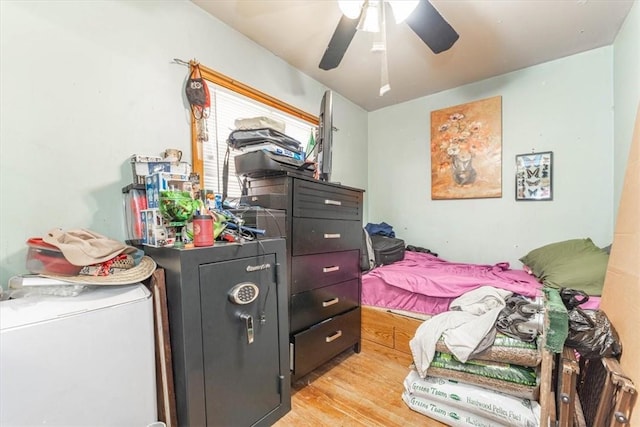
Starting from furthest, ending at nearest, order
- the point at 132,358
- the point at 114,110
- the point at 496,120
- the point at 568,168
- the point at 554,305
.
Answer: the point at 496,120 → the point at 568,168 → the point at 114,110 → the point at 554,305 → the point at 132,358

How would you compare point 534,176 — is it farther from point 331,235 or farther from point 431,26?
point 331,235

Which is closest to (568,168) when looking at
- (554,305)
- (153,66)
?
(554,305)

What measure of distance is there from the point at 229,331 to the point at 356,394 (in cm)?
91

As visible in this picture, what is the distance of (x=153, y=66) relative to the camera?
1.49 meters

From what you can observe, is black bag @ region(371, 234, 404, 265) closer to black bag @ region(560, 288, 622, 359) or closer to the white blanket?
the white blanket

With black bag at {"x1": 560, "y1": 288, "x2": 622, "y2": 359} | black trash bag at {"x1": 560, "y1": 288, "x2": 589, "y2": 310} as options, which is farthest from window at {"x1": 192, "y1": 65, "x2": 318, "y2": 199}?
black trash bag at {"x1": 560, "y1": 288, "x2": 589, "y2": 310}

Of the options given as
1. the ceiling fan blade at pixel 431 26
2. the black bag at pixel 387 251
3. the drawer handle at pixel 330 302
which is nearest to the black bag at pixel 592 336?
the drawer handle at pixel 330 302

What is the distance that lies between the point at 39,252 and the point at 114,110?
756 millimetres

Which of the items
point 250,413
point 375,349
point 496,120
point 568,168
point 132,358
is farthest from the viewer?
point 496,120

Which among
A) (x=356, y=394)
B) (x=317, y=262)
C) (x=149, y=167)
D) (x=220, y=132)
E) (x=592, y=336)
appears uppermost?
(x=220, y=132)

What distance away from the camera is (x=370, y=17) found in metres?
1.34

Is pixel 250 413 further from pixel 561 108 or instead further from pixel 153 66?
pixel 561 108

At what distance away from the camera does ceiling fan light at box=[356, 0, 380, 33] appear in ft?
4.30

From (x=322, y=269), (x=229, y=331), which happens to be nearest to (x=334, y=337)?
(x=322, y=269)
